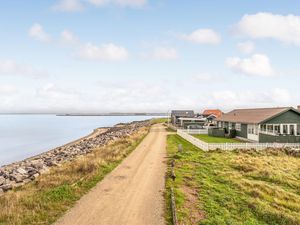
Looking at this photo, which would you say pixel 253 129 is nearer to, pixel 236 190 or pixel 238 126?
pixel 238 126

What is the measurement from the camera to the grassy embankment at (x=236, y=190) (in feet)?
41.0

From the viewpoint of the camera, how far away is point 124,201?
1335 centimetres

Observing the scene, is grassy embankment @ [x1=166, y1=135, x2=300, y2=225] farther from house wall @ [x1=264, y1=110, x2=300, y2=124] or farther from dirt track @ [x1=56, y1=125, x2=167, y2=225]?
house wall @ [x1=264, y1=110, x2=300, y2=124]

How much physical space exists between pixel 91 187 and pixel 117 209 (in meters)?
4.15

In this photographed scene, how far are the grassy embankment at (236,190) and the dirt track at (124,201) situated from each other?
805 millimetres

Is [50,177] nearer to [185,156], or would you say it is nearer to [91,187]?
[91,187]

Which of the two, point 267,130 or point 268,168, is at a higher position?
point 267,130

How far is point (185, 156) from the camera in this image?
27.3 m

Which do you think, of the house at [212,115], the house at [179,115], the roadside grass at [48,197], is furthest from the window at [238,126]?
the house at [179,115]

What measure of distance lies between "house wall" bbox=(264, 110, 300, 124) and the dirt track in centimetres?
2350

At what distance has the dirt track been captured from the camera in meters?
11.1

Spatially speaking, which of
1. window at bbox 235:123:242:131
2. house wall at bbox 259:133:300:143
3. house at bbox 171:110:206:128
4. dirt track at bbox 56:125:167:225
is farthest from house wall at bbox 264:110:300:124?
house at bbox 171:110:206:128

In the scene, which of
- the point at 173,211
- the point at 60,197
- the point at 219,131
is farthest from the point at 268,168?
the point at 219,131

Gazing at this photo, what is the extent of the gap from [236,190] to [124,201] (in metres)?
7.38
